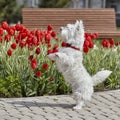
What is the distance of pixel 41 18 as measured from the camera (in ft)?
46.5

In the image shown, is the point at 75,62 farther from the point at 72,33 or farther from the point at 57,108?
the point at 57,108

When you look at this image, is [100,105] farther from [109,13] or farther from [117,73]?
[109,13]

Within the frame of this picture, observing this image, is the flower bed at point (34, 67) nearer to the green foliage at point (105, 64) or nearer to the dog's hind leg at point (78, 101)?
the green foliage at point (105, 64)

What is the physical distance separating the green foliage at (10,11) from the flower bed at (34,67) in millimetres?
12517

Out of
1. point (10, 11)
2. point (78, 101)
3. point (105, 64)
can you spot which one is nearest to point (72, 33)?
point (78, 101)

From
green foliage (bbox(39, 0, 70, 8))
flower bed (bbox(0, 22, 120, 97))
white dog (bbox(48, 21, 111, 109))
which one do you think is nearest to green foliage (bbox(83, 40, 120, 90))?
flower bed (bbox(0, 22, 120, 97))

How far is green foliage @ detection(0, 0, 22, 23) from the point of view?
1959 centimetres

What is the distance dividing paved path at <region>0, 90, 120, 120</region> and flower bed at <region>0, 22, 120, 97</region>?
235 millimetres

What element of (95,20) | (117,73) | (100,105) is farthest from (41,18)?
(100,105)

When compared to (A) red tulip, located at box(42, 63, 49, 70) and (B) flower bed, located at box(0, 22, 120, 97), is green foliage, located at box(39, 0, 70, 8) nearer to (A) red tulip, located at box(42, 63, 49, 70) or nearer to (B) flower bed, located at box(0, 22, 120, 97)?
(B) flower bed, located at box(0, 22, 120, 97)

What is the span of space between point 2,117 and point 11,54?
1.35m

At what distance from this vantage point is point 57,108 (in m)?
5.87

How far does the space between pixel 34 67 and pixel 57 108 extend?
27.9 inches

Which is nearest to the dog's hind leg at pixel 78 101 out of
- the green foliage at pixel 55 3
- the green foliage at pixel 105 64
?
the green foliage at pixel 105 64
